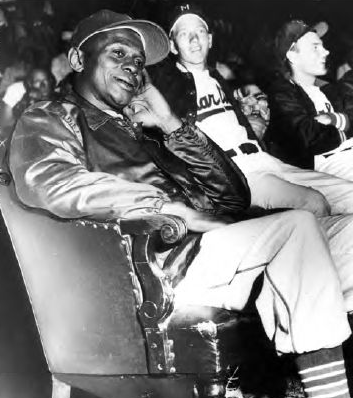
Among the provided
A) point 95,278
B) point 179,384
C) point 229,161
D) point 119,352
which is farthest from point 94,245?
point 229,161

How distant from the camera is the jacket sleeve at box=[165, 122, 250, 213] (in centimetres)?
171

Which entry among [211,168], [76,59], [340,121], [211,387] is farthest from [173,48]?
[211,387]

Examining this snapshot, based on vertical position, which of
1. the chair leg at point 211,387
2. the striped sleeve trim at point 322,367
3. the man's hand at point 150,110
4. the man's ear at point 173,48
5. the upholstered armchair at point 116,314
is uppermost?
the man's ear at point 173,48

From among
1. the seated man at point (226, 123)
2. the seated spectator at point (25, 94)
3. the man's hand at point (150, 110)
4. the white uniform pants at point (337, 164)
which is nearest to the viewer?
the seated spectator at point (25, 94)

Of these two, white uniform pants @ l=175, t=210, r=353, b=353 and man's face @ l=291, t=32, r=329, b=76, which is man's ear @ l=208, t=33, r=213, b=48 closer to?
man's face @ l=291, t=32, r=329, b=76

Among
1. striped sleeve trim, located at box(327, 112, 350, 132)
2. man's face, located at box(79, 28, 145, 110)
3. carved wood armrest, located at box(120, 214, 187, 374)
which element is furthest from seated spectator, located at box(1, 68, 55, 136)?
striped sleeve trim, located at box(327, 112, 350, 132)

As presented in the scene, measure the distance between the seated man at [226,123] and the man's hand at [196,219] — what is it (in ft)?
1.20

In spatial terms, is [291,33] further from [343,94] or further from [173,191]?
[173,191]

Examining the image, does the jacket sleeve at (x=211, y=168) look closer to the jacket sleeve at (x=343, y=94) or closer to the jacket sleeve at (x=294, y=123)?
the jacket sleeve at (x=294, y=123)

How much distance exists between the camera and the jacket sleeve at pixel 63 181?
58.4 inches

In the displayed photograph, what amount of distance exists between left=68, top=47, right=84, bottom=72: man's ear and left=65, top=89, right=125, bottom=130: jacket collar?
0.27 feet

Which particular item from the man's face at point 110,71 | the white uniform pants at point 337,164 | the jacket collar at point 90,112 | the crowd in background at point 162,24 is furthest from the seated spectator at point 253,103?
the jacket collar at point 90,112

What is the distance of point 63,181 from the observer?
Answer: 150 cm

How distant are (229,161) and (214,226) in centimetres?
28
